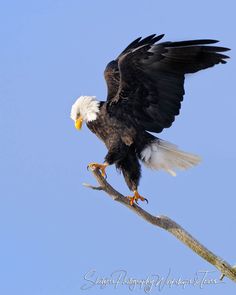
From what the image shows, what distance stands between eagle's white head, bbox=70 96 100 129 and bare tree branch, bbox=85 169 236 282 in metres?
1.43

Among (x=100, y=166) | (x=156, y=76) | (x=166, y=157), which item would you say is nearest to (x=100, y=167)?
(x=100, y=166)

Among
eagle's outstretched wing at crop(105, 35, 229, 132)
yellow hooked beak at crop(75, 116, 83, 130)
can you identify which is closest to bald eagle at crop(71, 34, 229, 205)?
eagle's outstretched wing at crop(105, 35, 229, 132)

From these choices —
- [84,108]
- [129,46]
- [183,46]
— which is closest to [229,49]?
[183,46]

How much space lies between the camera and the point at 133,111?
32.4 ft

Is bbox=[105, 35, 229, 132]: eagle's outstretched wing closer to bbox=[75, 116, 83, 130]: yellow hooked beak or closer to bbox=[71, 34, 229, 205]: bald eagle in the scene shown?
bbox=[71, 34, 229, 205]: bald eagle

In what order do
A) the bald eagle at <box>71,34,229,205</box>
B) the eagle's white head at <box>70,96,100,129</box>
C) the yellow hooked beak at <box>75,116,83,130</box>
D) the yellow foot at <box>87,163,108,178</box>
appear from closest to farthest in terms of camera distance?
the yellow foot at <box>87,163,108,178</box>, the bald eagle at <box>71,34,229,205</box>, the eagle's white head at <box>70,96,100,129</box>, the yellow hooked beak at <box>75,116,83,130</box>

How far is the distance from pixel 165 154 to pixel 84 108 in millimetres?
1159

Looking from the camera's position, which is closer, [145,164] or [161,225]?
[161,225]

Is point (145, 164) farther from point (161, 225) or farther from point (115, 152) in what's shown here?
point (161, 225)

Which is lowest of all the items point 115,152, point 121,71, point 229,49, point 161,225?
point 161,225

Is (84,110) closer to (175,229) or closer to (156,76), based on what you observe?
(156,76)

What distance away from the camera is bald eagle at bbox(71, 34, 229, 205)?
970 centimetres

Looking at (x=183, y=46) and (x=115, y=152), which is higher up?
(x=183, y=46)

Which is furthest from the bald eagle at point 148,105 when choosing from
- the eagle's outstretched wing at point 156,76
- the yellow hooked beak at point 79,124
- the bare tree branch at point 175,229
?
the bare tree branch at point 175,229
